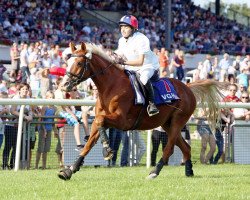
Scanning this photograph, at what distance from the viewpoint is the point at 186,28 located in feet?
158

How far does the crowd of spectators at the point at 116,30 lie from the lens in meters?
36.0

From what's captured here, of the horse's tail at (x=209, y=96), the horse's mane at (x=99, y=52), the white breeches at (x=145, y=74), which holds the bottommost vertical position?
the horse's tail at (x=209, y=96)

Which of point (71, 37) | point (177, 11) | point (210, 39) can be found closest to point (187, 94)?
point (71, 37)

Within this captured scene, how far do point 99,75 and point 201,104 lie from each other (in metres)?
2.98

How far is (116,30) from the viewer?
41688 mm

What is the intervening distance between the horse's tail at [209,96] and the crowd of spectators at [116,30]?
19.8 meters

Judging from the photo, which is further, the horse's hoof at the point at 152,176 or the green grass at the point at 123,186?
the horse's hoof at the point at 152,176

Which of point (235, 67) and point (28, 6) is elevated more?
point (28, 6)

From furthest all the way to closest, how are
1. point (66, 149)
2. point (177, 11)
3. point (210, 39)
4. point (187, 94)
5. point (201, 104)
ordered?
point (177, 11) → point (210, 39) → point (66, 149) → point (201, 104) → point (187, 94)

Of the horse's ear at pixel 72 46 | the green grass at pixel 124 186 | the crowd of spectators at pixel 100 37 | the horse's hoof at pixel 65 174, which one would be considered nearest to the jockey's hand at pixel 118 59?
the horse's ear at pixel 72 46

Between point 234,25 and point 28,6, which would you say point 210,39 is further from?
point 28,6

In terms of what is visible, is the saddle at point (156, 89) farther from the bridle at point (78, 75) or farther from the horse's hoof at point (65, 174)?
the horse's hoof at point (65, 174)

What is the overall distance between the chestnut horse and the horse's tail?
1.01m

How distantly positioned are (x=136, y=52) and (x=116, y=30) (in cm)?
2956
